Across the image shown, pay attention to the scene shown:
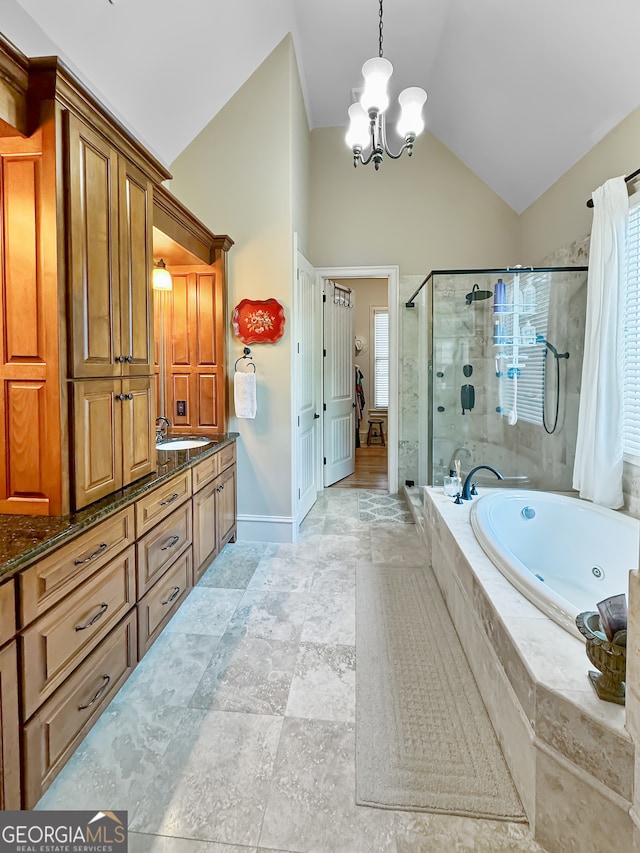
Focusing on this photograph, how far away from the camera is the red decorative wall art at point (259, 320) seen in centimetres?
326

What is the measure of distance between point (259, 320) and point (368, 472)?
297cm

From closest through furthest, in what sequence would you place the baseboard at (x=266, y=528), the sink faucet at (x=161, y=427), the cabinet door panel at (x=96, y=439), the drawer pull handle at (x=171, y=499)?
the cabinet door panel at (x=96, y=439) → the drawer pull handle at (x=171, y=499) → the sink faucet at (x=161, y=427) → the baseboard at (x=266, y=528)

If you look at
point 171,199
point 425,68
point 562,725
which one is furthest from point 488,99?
point 562,725

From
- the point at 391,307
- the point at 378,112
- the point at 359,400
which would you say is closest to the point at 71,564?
the point at 378,112

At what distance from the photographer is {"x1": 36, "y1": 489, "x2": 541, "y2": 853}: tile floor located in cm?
123

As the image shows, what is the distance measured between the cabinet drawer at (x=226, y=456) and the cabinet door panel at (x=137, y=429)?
83cm

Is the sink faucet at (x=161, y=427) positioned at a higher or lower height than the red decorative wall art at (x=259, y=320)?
lower

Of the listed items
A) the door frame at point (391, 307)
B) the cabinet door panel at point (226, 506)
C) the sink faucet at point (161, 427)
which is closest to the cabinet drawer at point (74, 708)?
the cabinet door panel at point (226, 506)

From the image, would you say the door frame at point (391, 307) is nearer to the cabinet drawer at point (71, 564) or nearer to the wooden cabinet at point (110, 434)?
the wooden cabinet at point (110, 434)

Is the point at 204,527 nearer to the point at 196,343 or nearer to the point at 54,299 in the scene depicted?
the point at 196,343

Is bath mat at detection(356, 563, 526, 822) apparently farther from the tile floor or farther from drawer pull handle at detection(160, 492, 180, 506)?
drawer pull handle at detection(160, 492, 180, 506)

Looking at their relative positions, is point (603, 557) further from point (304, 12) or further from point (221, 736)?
point (304, 12)

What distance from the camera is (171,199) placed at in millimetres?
2480

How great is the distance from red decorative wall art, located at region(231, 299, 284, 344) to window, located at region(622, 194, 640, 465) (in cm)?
218
